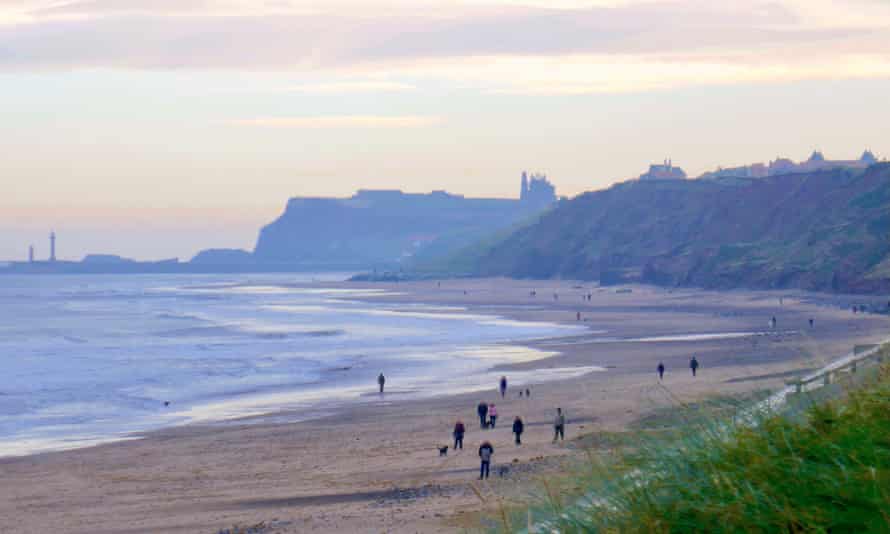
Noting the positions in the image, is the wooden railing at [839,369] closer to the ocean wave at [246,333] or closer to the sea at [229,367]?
the sea at [229,367]

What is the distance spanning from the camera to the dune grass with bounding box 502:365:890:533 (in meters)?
3.70

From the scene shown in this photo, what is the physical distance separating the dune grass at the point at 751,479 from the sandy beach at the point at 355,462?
0.66 m

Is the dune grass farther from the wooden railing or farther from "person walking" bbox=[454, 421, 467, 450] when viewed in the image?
"person walking" bbox=[454, 421, 467, 450]

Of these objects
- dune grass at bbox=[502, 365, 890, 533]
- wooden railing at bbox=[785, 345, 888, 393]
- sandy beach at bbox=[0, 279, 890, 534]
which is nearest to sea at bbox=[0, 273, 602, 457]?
sandy beach at bbox=[0, 279, 890, 534]

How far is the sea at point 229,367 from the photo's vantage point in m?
30.1

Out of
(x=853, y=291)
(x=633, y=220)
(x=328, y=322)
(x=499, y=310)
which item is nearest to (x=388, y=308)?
(x=499, y=310)

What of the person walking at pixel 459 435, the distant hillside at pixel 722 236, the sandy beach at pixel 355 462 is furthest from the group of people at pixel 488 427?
the distant hillside at pixel 722 236

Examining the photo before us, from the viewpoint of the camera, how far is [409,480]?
58.2 ft

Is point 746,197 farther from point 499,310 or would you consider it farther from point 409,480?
point 409,480

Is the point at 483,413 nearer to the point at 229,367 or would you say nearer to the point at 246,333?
the point at 229,367

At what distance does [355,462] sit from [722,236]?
418 feet

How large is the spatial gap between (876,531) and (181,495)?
52.1 feet

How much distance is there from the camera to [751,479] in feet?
13.1

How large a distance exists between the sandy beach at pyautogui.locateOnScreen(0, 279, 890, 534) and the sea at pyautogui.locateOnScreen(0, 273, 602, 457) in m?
1.60
